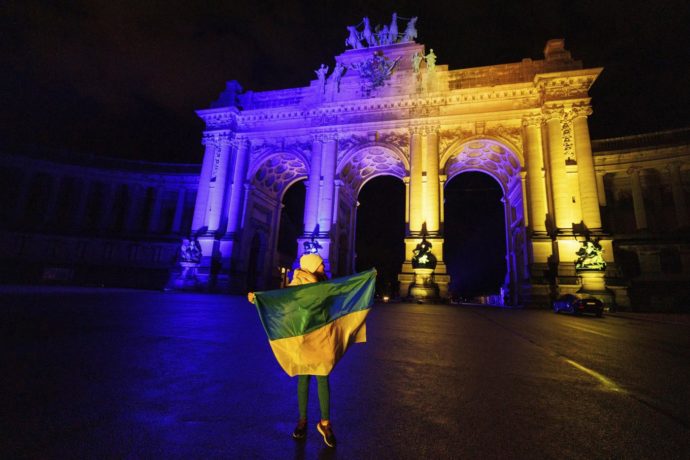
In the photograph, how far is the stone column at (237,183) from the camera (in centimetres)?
2606

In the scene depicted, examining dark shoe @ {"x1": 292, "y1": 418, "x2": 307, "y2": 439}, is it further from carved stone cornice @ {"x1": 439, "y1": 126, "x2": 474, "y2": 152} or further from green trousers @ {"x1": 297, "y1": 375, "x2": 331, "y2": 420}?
carved stone cornice @ {"x1": 439, "y1": 126, "x2": 474, "y2": 152}

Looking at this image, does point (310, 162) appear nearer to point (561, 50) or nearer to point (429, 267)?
point (429, 267)

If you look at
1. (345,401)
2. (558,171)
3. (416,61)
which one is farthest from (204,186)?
(345,401)

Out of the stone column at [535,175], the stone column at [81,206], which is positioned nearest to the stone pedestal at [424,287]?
the stone column at [535,175]

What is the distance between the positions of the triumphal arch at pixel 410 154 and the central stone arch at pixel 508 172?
11 centimetres

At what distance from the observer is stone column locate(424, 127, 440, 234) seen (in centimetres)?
2192

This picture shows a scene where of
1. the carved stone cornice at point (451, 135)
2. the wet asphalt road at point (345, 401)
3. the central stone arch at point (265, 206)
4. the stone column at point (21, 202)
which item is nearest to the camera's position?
the wet asphalt road at point (345, 401)

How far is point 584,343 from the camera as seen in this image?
6191mm

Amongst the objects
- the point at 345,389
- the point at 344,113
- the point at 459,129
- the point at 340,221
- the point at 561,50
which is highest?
the point at 561,50

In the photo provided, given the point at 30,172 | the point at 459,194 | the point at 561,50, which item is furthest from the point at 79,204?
the point at 561,50

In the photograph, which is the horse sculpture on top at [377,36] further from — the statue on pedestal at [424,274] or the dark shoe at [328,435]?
the dark shoe at [328,435]

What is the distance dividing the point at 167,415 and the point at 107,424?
36cm

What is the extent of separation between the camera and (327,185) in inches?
972

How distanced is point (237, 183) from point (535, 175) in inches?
883
